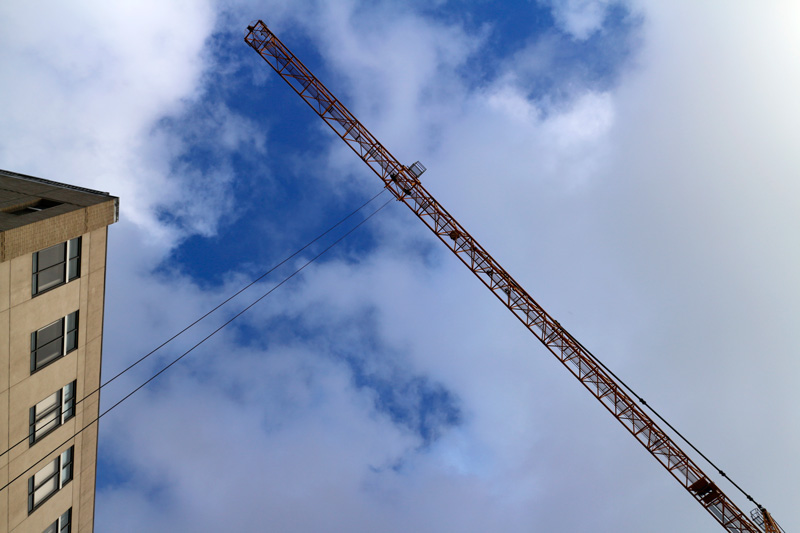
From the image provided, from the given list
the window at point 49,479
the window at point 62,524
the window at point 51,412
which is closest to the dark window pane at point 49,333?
the window at point 51,412

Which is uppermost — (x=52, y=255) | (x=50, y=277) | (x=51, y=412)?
(x=52, y=255)

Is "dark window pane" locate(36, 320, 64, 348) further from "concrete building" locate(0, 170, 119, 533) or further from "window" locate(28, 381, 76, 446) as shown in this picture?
"window" locate(28, 381, 76, 446)

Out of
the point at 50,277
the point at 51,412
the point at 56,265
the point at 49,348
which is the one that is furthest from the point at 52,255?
the point at 51,412

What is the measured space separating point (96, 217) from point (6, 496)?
14.1 meters

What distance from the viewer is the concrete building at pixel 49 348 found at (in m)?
22.6

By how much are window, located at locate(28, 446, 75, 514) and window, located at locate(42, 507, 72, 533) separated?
1800mm

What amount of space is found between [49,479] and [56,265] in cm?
1157

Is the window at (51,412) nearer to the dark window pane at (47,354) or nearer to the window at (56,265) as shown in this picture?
the dark window pane at (47,354)

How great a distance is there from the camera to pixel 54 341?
25250mm

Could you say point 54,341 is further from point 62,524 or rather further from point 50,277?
point 62,524

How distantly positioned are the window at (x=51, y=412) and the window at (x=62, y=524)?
5.47 m

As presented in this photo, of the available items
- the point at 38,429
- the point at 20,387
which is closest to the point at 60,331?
the point at 20,387

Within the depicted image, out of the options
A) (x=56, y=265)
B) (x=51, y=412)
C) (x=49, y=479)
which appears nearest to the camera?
(x=56, y=265)

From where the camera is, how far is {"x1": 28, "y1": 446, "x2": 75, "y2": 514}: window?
25.1m
